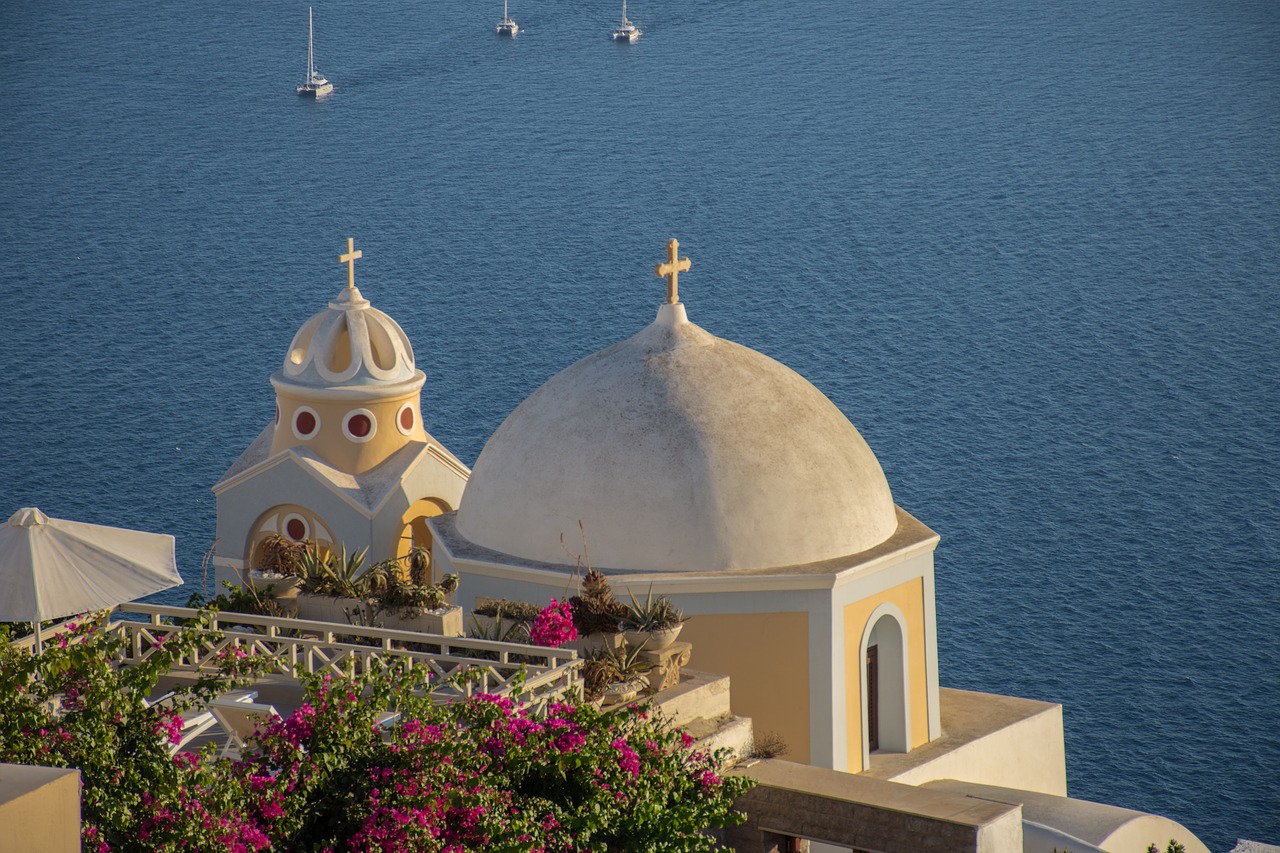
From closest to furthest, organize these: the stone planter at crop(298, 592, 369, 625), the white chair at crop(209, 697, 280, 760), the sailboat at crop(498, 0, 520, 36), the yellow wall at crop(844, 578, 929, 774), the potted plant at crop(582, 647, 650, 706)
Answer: the white chair at crop(209, 697, 280, 760) < the potted plant at crop(582, 647, 650, 706) < the stone planter at crop(298, 592, 369, 625) < the yellow wall at crop(844, 578, 929, 774) < the sailboat at crop(498, 0, 520, 36)

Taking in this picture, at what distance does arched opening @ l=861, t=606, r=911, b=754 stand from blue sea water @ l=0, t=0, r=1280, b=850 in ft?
101

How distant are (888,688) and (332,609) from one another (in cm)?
687

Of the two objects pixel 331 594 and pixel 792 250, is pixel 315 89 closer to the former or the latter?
pixel 792 250

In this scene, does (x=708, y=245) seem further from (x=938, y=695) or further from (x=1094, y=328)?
(x=938, y=695)

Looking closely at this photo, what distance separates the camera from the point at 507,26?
301ft

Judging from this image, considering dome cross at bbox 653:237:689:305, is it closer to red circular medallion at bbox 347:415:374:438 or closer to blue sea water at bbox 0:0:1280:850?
red circular medallion at bbox 347:415:374:438

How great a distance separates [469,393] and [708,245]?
16072 millimetres

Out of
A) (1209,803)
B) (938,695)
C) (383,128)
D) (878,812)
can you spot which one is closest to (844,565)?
(938,695)

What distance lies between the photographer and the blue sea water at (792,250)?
206 ft

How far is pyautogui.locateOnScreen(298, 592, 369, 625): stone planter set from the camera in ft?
59.4

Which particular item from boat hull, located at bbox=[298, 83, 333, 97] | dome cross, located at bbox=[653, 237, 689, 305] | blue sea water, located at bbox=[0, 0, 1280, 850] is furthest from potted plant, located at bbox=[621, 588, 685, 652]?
boat hull, located at bbox=[298, 83, 333, 97]

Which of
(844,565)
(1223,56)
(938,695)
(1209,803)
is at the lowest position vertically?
(1209,803)

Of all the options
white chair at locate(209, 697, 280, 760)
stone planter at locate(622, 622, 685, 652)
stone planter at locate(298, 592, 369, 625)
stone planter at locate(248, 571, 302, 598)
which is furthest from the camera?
stone planter at locate(248, 571, 302, 598)

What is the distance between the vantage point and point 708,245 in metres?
81.2
